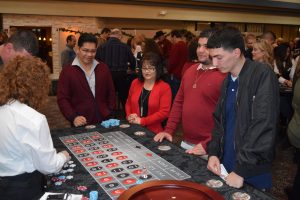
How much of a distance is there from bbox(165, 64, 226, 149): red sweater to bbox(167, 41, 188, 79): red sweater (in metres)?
4.47

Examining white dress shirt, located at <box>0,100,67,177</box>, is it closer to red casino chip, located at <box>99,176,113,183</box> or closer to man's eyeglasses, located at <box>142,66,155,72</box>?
red casino chip, located at <box>99,176,113,183</box>

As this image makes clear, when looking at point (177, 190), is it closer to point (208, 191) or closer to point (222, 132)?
point (208, 191)

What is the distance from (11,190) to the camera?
157 centimetres

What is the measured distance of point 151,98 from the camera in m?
2.97

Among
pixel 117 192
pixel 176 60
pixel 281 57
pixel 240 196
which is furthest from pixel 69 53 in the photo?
pixel 240 196

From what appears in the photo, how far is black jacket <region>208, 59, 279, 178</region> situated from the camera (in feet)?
5.55

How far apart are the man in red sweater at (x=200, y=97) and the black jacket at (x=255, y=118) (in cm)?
57

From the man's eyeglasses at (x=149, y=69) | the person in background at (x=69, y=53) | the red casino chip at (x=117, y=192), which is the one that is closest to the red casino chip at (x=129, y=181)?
the red casino chip at (x=117, y=192)

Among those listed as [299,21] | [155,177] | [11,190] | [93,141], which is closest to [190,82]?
[93,141]

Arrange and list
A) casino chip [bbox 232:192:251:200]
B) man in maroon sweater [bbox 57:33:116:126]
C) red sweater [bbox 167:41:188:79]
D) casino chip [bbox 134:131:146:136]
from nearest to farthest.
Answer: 1. casino chip [bbox 232:192:251:200]
2. casino chip [bbox 134:131:146:136]
3. man in maroon sweater [bbox 57:33:116:126]
4. red sweater [bbox 167:41:188:79]

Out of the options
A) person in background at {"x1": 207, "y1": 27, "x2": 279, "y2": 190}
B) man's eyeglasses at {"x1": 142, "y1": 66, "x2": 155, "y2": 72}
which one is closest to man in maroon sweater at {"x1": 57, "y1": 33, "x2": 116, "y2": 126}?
man's eyeglasses at {"x1": 142, "y1": 66, "x2": 155, "y2": 72}

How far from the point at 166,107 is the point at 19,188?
64.0 inches

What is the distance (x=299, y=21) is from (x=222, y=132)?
47.2 feet

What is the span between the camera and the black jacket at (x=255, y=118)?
169 cm
